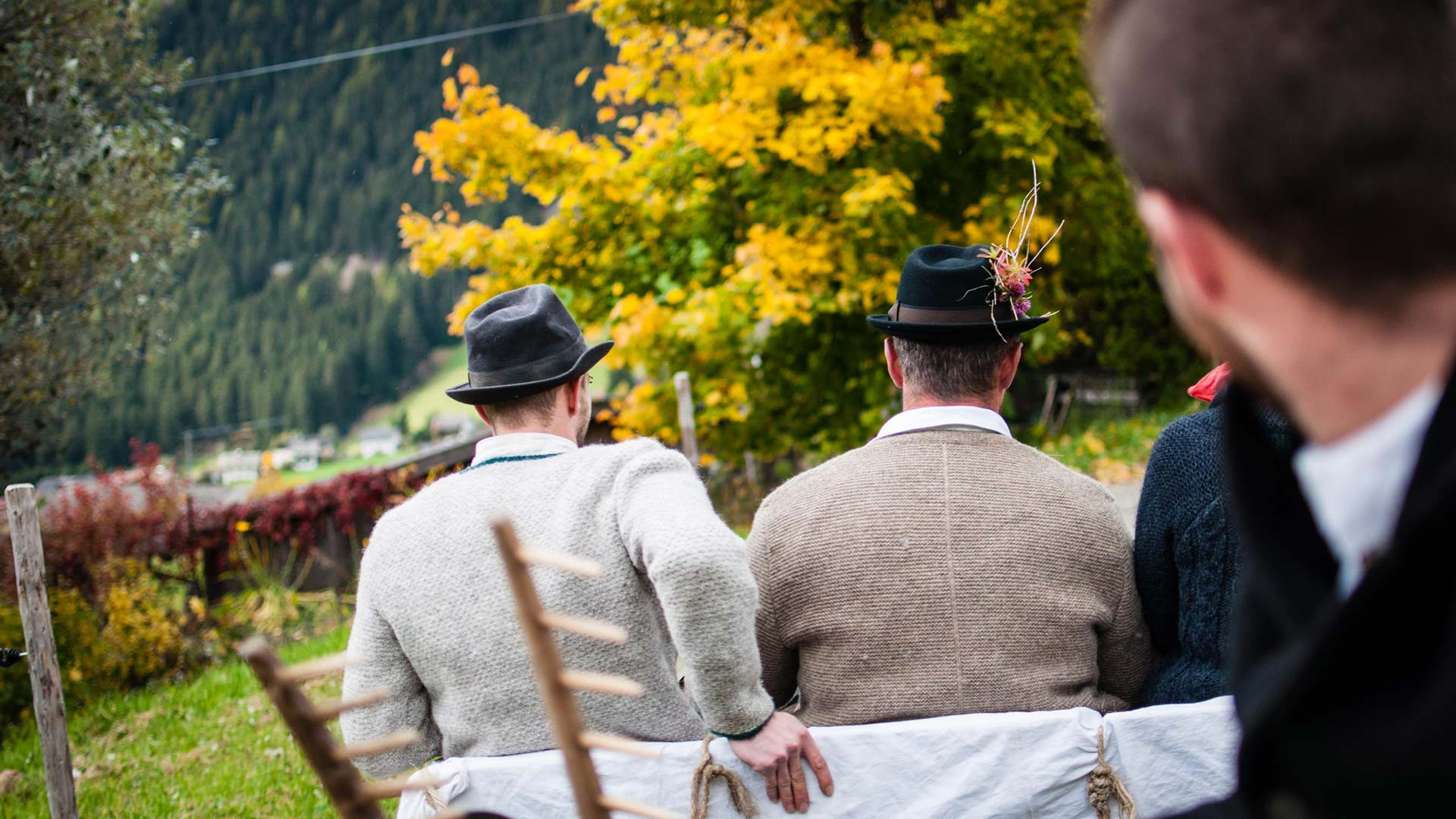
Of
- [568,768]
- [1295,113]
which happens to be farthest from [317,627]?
[1295,113]

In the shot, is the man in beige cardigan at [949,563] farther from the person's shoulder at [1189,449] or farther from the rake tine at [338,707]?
the rake tine at [338,707]

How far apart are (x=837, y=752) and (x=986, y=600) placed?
0.42 metres

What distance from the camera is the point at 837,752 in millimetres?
2020

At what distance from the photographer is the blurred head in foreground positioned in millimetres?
610

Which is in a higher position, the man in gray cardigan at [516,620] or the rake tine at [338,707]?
the rake tine at [338,707]

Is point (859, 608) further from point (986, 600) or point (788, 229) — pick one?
point (788, 229)

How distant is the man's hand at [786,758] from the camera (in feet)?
6.43

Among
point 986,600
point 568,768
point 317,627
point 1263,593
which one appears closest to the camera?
point 1263,593

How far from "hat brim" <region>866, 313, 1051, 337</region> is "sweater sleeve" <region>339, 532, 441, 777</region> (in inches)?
45.6

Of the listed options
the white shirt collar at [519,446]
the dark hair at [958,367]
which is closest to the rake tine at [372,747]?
the white shirt collar at [519,446]

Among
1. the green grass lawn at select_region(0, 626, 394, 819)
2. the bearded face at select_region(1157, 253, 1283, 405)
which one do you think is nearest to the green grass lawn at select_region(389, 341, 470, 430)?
the green grass lawn at select_region(0, 626, 394, 819)

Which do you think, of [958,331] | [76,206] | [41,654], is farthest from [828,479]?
[76,206]

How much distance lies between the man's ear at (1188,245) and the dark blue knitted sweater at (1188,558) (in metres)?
1.58

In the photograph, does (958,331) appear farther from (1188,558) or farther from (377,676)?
(377,676)
